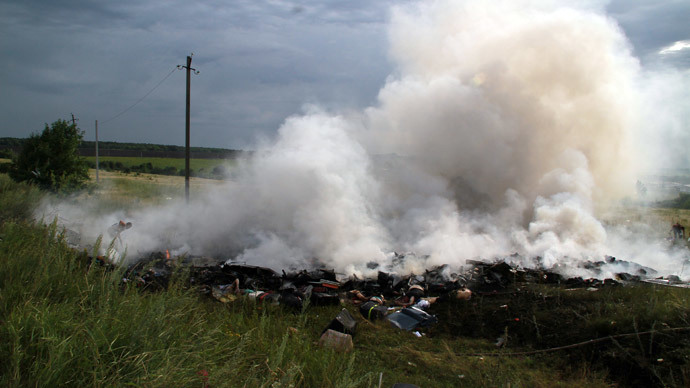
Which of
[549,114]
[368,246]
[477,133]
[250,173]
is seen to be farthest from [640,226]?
[250,173]

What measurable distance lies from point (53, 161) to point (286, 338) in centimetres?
2079

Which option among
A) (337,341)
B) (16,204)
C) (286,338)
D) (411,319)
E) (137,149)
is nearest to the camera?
(286,338)

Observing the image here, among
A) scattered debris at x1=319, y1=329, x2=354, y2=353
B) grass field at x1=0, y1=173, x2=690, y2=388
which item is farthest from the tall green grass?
scattered debris at x1=319, y1=329, x2=354, y2=353

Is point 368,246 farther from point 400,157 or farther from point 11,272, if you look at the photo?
point 11,272

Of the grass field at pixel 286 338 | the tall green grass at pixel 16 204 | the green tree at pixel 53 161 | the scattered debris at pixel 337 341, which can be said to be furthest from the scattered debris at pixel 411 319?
the green tree at pixel 53 161

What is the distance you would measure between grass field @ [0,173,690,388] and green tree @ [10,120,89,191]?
31.3 feet

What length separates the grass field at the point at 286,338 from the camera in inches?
106

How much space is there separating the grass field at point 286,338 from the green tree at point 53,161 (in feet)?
31.3

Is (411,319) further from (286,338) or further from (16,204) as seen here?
(16,204)

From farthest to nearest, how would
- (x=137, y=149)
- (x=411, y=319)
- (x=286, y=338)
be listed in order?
(x=137, y=149) < (x=411, y=319) < (x=286, y=338)

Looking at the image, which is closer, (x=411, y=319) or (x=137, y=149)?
(x=411, y=319)

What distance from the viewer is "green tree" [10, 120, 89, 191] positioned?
1859 cm

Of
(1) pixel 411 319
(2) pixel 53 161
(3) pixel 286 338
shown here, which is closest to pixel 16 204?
(2) pixel 53 161

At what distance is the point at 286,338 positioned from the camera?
333 cm
